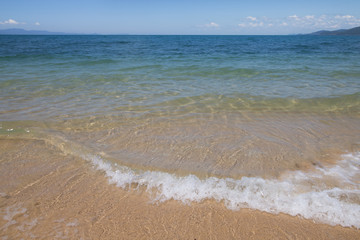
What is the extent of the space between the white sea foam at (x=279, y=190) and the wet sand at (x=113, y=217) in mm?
88

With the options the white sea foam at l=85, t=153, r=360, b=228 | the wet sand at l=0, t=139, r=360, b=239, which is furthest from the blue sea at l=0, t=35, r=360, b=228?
the wet sand at l=0, t=139, r=360, b=239

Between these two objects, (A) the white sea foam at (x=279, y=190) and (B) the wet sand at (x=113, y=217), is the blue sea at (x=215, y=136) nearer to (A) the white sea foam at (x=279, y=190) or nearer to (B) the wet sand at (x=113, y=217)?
(A) the white sea foam at (x=279, y=190)

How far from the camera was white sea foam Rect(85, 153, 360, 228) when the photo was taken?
6.57ft

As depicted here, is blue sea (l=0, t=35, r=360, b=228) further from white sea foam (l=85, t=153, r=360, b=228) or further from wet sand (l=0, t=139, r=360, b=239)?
wet sand (l=0, t=139, r=360, b=239)

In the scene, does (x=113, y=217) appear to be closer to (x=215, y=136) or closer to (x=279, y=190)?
(x=279, y=190)

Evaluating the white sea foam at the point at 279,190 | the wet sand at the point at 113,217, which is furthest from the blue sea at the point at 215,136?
the wet sand at the point at 113,217

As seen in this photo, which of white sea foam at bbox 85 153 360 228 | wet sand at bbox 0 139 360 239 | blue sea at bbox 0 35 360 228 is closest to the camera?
wet sand at bbox 0 139 360 239

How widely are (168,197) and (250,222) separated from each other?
0.83 meters

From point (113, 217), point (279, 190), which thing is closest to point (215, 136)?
point (279, 190)

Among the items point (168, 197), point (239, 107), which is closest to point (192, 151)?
point (168, 197)

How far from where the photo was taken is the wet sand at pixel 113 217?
181 centimetres

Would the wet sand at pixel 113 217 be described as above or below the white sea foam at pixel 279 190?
below

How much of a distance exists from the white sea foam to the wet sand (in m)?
0.09

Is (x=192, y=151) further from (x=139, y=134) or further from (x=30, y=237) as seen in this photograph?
(x=30, y=237)
